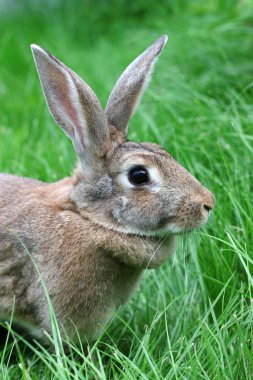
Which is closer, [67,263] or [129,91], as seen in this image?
[67,263]

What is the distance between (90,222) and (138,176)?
1.04 feet

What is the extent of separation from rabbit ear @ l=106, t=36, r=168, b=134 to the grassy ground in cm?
56

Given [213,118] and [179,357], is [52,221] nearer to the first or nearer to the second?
[179,357]

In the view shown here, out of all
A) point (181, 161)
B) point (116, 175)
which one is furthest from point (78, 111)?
point (181, 161)

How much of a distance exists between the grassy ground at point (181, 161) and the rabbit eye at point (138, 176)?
40cm

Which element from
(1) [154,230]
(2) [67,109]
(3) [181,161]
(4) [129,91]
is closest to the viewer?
(1) [154,230]

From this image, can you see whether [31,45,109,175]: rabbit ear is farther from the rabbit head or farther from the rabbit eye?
the rabbit eye

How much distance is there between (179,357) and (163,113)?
2.27 meters

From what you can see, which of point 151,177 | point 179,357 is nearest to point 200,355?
point 179,357

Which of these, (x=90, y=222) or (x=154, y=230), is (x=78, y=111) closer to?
(x=90, y=222)

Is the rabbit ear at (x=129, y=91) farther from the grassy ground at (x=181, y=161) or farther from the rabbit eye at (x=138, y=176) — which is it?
the grassy ground at (x=181, y=161)

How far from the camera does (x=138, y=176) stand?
3592 millimetres

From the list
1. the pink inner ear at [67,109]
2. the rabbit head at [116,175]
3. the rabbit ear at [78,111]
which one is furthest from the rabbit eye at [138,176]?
the pink inner ear at [67,109]

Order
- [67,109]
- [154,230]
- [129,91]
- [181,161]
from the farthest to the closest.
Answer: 1. [181,161]
2. [129,91]
3. [67,109]
4. [154,230]
